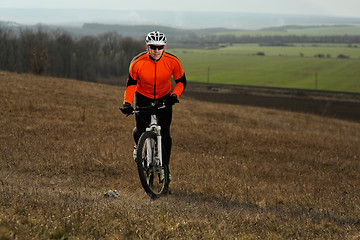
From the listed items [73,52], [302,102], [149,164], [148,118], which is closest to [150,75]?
[148,118]

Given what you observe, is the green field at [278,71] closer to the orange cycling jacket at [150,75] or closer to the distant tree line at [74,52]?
the distant tree line at [74,52]

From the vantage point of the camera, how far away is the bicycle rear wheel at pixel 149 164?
21.3 feet

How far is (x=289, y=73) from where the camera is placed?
107 metres

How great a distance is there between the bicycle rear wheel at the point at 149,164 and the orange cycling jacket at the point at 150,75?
0.82 metres

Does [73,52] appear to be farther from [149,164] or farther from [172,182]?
[149,164]

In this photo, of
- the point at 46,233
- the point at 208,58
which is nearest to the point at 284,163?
the point at 46,233

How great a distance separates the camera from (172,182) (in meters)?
8.59

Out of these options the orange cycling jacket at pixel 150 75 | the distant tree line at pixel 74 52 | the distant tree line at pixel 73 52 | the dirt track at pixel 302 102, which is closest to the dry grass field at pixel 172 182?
the orange cycling jacket at pixel 150 75

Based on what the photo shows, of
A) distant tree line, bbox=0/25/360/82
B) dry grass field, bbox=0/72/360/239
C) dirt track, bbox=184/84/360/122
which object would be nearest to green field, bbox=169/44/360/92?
dirt track, bbox=184/84/360/122

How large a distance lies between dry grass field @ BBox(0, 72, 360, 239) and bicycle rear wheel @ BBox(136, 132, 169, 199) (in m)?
0.27

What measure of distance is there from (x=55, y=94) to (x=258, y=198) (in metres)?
17.0

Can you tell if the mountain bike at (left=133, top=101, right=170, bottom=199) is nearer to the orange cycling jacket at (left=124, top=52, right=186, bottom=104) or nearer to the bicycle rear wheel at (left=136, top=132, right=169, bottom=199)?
the bicycle rear wheel at (left=136, top=132, right=169, bottom=199)

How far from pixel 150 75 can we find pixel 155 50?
0.50 metres

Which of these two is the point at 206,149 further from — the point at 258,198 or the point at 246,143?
the point at 258,198
